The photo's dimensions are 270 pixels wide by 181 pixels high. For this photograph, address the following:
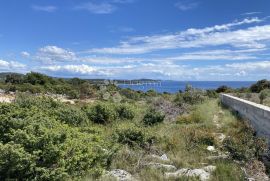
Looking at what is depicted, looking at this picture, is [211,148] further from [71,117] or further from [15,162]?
[15,162]

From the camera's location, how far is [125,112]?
16422 mm

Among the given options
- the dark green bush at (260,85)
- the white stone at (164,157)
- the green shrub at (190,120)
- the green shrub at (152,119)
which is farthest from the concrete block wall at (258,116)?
the dark green bush at (260,85)

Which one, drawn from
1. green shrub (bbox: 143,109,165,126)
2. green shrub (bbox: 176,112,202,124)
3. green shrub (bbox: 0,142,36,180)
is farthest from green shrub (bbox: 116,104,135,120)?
green shrub (bbox: 0,142,36,180)

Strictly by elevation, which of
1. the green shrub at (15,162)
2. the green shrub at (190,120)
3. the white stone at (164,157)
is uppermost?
the green shrub at (15,162)

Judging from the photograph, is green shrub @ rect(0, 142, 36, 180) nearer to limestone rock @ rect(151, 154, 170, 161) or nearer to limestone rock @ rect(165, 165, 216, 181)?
limestone rock @ rect(165, 165, 216, 181)

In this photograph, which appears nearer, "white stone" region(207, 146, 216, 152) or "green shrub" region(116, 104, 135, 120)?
"white stone" region(207, 146, 216, 152)

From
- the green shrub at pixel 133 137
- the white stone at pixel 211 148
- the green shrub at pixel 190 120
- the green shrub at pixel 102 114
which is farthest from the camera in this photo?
the green shrub at pixel 102 114

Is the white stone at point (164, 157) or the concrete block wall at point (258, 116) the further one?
the concrete block wall at point (258, 116)

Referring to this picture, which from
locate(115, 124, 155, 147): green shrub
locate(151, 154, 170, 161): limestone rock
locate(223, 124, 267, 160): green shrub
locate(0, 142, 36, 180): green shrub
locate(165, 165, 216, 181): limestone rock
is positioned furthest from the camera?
locate(115, 124, 155, 147): green shrub

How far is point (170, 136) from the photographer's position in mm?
10531

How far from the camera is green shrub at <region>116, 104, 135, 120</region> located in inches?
637

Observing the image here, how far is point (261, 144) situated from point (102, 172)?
424 centimetres

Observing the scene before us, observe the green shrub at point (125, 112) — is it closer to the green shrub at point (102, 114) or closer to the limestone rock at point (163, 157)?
the green shrub at point (102, 114)

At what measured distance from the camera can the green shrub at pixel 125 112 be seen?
53.1ft
